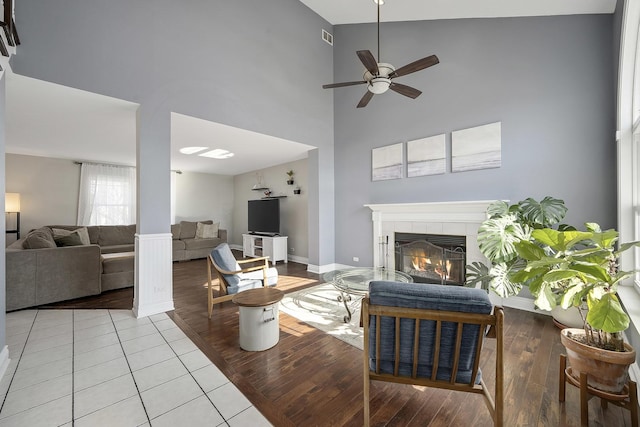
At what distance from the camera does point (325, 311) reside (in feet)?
10.5

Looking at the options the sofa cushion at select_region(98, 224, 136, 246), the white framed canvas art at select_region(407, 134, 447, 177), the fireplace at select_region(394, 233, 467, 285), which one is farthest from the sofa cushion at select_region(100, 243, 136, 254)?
the white framed canvas art at select_region(407, 134, 447, 177)

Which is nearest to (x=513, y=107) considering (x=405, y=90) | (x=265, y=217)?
(x=405, y=90)

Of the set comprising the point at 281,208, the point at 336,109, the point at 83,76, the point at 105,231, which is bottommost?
the point at 105,231

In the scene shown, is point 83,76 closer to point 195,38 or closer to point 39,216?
point 195,38

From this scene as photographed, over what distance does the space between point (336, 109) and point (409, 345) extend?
16.0 feet

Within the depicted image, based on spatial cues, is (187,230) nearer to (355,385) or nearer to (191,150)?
(191,150)

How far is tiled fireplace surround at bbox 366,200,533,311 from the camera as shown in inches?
137

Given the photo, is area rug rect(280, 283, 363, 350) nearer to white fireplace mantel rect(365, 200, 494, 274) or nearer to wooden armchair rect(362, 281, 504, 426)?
wooden armchair rect(362, 281, 504, 426)

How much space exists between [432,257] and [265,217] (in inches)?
161

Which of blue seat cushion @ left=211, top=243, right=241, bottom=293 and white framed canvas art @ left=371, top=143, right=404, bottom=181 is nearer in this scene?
blue seat cushion @ left=211, top=243, right=241, bottom=293

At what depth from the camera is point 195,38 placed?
3.51 meters

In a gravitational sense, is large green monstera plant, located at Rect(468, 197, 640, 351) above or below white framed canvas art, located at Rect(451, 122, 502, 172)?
below

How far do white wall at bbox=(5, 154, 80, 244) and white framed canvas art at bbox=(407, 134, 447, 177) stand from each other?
7.44m

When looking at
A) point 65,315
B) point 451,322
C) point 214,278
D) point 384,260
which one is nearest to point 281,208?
point 214,278
